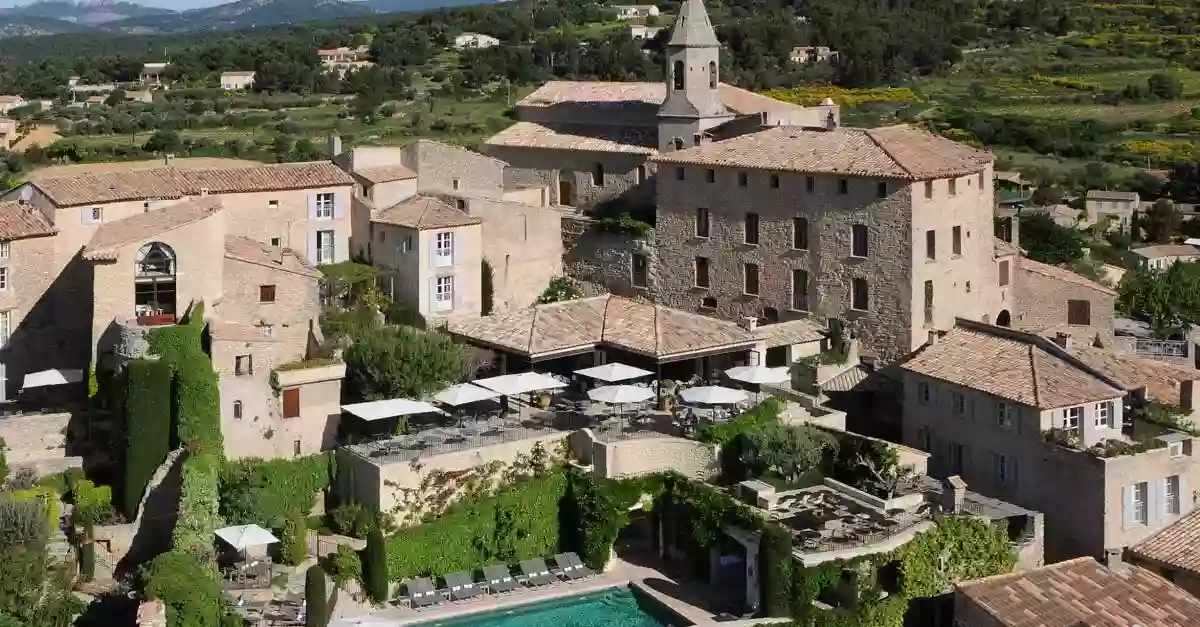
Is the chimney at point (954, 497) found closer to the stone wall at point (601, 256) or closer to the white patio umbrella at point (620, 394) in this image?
the white patio umbrella at point (620, 394)

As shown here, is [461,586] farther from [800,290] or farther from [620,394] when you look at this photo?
[800,290]

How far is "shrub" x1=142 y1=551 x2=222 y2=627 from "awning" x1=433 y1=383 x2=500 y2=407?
8245mm

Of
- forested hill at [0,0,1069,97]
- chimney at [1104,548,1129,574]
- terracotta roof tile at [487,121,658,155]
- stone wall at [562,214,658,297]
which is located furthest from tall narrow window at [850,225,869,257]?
forested hill at [0,0,1069,97]

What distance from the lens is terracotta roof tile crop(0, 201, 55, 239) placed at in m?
41.6

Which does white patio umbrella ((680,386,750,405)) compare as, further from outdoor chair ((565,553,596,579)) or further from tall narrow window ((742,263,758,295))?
tall narrow window ((742,263,758,295))

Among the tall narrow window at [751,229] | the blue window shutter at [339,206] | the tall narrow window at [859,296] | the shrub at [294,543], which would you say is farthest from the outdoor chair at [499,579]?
the tall narrow window at [751,229]

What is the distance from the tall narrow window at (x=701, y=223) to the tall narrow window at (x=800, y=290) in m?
3.44

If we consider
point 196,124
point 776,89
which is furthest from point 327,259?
point 776,89

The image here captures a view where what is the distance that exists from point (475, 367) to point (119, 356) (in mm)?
9442

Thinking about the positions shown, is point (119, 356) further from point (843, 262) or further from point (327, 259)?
point (843, 262)

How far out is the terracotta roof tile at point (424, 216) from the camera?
46.2 meters

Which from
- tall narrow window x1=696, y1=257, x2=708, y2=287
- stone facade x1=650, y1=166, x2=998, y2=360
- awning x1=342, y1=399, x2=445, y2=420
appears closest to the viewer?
awning x1=342, y1=399, x2=445, y2=420

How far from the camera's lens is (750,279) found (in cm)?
4831

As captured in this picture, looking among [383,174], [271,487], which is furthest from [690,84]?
[271,487]
